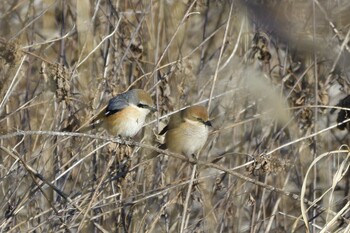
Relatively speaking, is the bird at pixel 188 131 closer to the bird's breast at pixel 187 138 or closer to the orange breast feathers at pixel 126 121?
the bird's breast at pixel 187 138

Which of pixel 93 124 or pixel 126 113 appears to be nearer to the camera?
pixel 93 124

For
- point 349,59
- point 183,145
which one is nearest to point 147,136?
point 183,145

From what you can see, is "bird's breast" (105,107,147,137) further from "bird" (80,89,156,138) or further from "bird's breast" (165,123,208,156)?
"bird's breast" (165,123,208,156)

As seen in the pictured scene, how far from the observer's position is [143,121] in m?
3.76

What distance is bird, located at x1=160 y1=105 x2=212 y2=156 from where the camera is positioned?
3.54m

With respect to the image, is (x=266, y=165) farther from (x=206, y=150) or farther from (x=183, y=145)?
(x=206, y=150)

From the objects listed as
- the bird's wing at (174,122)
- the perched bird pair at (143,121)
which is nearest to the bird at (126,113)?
the perched bird pair at (143,121)

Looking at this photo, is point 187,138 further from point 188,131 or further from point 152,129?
point 152,129

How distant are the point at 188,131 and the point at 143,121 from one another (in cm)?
28

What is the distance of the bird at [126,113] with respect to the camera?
138 inches

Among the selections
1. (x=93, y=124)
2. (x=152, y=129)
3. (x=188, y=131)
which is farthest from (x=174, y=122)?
(x=93, y=124)

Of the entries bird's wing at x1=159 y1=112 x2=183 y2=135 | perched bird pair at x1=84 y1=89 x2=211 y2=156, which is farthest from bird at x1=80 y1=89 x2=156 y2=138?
bird's wing at x1=159 y1=112 x2=183 y2=135

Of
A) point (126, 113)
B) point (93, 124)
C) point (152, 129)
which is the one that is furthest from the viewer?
point (152, 129)

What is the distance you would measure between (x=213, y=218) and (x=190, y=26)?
1.81m
